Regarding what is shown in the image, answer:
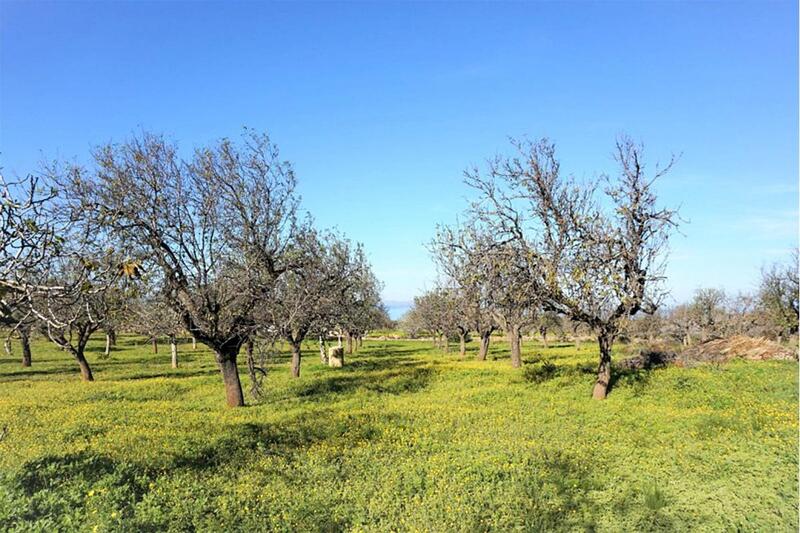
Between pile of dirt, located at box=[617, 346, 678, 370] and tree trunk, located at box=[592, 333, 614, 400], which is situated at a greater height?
tree trunk, located at box=[592, 333, 614, 400]

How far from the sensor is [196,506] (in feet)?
31.5

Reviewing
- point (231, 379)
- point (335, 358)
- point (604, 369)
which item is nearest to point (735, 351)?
point (604, 369)

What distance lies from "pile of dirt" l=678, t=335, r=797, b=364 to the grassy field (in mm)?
5363

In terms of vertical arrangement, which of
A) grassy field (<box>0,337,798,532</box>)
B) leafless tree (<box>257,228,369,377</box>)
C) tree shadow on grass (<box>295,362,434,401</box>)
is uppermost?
leafless tree (<box>257,228,369,377</box>)

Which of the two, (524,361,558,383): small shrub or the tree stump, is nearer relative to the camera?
(524,361,558,383): small shrub

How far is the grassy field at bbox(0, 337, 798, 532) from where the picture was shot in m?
9.02

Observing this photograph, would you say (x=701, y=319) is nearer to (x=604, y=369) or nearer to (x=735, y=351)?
(x=735, y=351)

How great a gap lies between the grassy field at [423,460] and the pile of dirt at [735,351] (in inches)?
211

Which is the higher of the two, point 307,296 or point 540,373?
point 307,296

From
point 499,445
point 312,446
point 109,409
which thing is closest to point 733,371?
point 499,445

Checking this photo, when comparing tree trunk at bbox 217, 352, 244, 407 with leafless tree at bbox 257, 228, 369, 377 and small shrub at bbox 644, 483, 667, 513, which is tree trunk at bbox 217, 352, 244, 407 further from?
small shrub at bbox 644, 483, 667, 513

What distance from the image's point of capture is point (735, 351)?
29.9 m

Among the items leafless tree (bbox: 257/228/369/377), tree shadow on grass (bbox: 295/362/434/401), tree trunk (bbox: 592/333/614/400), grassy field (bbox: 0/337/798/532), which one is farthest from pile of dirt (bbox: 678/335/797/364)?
leafless tree (bbox: 257/228/369/377)

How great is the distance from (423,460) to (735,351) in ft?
86.5
